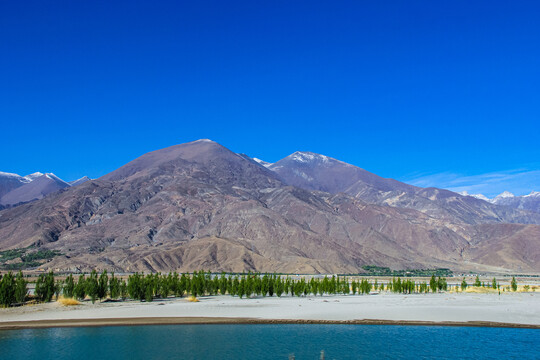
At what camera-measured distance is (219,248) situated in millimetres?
194500

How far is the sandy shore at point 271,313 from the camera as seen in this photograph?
55.9 m

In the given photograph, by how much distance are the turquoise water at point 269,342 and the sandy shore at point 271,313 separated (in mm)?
2992

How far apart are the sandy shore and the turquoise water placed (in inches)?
118

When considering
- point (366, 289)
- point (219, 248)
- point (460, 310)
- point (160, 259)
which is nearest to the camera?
point (460, 310)

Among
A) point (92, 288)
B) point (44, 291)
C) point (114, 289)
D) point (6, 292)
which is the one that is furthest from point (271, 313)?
point (6, 292)

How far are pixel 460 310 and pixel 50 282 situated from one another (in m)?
60.2

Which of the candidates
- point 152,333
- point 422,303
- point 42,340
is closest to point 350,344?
point 152,333

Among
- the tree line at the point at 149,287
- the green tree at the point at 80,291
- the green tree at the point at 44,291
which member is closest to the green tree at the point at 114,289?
the tree line at the point at 149,287

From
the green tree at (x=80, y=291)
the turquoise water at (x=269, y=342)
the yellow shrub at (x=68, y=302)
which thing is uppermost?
the green tree at (x=80, y=291)

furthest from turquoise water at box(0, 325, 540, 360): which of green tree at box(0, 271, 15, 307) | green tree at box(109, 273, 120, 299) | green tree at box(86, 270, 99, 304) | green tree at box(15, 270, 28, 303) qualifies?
green tree at box(109, 273, 120, 299)

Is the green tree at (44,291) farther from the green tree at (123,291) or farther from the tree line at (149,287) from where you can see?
the green tree at (123,291)

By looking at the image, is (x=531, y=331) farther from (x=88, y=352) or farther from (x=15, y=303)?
(x=15, y=303)

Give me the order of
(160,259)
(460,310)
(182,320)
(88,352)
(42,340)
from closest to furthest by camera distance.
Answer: (88,352)
(42,340)
(182,320)
(460,310)
(160,259)

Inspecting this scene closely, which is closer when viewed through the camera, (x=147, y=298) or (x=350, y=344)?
(x=350, y=344)
